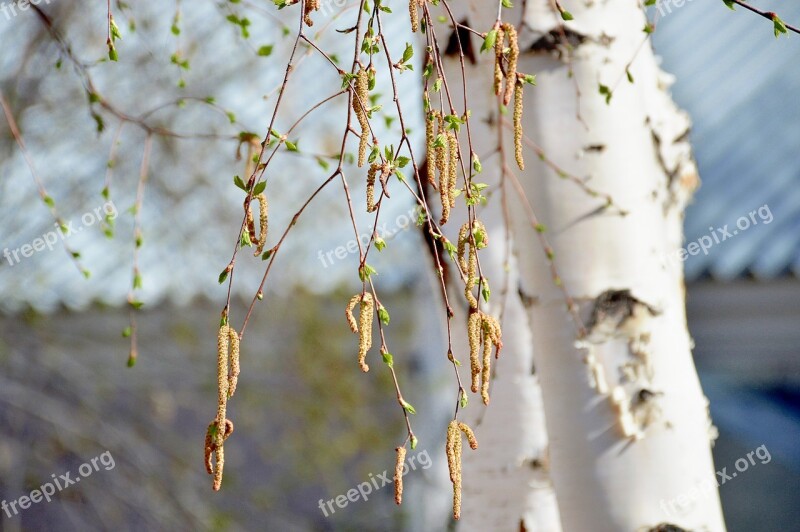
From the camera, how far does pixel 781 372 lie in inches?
131

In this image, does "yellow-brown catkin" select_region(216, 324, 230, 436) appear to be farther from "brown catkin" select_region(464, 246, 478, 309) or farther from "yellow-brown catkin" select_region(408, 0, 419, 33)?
"yellow-brown catkin" select_region(408, 0, 419, 33)

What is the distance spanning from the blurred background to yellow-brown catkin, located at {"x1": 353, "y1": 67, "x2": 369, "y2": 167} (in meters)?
2.09

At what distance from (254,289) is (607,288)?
2633 millimetres

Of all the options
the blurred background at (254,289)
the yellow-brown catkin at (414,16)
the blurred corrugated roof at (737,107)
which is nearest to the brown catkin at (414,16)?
the yellow-brown catkin at (414,16)

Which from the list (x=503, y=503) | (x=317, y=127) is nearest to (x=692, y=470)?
(x=503, y=503)

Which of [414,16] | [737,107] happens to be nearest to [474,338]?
[414,16]

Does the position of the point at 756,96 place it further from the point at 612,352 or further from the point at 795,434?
the point at 612,352

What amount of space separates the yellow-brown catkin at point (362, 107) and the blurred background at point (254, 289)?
209 centimetres

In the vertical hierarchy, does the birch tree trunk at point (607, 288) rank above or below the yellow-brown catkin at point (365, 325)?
above

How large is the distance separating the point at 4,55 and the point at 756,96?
278 cm

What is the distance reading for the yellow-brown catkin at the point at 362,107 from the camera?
813 millimetres

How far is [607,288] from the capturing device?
1.20m

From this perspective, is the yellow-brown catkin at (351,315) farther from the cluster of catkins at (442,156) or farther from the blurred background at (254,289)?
the blurred background at (254,289)

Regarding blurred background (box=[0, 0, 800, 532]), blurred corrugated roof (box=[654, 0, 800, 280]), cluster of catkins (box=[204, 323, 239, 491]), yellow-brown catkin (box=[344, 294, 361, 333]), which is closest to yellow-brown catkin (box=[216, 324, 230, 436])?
cluster of catkins (box=[204, 323, 239, 491])
